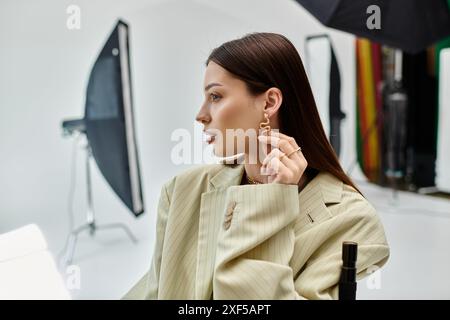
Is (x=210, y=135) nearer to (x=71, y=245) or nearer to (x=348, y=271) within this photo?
(x=348, y=271)

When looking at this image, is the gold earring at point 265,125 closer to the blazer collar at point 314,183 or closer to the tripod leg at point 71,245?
the blazer collar at point 314,183

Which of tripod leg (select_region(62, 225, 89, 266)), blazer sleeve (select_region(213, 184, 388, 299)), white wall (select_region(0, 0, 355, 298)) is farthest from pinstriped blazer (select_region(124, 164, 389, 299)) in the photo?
tripod leg (select_region(62, 225, 89, 266))

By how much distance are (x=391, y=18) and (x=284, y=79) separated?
2.59 feet

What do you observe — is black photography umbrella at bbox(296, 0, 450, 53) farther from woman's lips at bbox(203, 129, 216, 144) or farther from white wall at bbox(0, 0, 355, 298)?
woman's lips at bbox(203, 129, 216, 144)

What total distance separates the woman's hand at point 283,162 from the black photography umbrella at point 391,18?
772 millimetres

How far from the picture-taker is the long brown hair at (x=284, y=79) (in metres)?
1.04

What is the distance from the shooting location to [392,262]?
85.0 inches

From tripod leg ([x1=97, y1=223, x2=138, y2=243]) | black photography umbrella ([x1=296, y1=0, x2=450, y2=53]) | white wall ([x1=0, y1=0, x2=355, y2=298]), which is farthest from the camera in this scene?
tripod leg ([x1=97, y1=223, x2=138, y2=243])

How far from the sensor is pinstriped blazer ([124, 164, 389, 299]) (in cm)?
94

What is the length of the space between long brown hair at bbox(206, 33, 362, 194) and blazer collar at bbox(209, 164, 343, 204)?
3 centimetres

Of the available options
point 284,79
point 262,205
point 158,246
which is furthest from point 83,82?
point 262,205

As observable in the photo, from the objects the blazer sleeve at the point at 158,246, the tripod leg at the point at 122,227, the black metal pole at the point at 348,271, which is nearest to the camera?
the black metal pole at the point at 348,271

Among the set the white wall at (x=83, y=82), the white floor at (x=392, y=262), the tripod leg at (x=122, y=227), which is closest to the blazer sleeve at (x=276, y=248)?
the white wall at (x=83, y=82)
